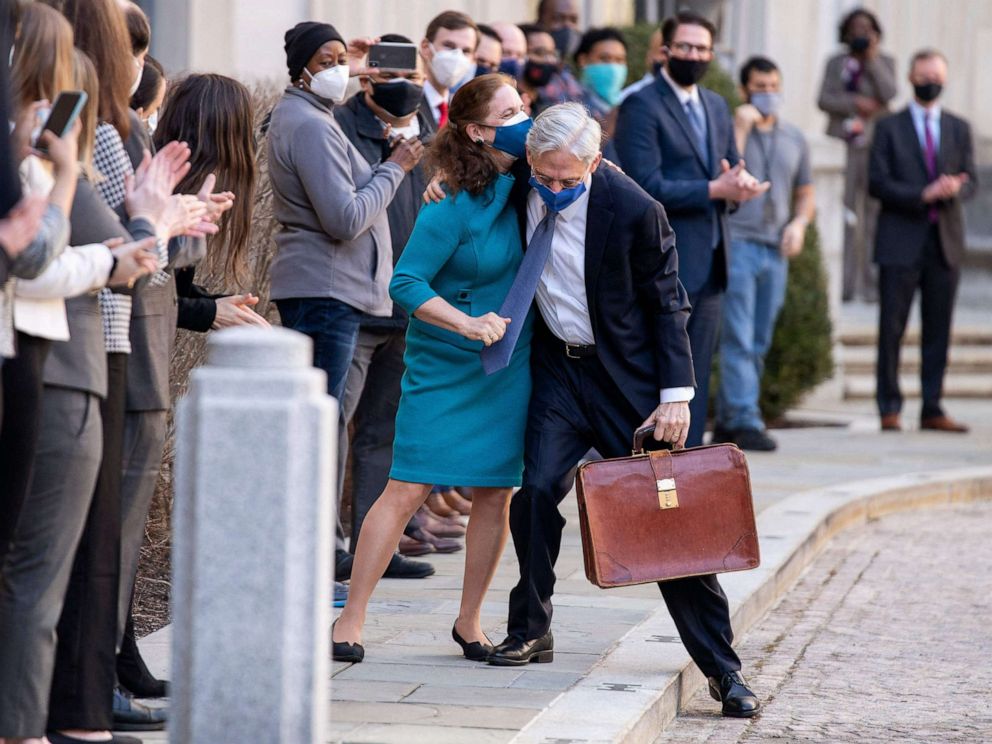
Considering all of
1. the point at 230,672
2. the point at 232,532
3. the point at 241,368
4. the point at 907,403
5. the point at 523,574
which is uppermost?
the point at 241,368

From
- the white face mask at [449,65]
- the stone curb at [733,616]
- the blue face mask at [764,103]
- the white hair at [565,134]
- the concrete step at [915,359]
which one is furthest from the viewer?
the concrete step at [915,359]

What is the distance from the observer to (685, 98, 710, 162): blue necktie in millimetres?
8969

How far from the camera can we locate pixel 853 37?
16.0 m

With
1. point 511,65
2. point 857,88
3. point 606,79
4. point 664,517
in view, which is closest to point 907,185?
point 606,79

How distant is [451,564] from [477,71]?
8.27ft

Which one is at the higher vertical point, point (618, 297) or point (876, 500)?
point (618, 297)

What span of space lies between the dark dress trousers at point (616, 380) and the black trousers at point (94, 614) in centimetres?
145

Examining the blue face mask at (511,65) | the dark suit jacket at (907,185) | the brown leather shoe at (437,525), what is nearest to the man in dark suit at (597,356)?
the brown leather shoe at (437,525)

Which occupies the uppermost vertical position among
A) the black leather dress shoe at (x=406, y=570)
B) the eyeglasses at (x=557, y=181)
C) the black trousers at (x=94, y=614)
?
the eyeglasses at (x=557, y=181)

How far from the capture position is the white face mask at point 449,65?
307 inches

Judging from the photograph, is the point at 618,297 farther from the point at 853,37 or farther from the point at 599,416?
the point at 853,37

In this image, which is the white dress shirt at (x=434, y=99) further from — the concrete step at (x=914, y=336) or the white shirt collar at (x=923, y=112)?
the concrete step at (x=914, y=336)

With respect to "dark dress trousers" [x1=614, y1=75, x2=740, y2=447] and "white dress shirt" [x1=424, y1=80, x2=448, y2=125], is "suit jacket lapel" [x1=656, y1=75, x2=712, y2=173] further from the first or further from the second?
"white dress shirt" [x1=424, y1=80, x2=448, y2=125]

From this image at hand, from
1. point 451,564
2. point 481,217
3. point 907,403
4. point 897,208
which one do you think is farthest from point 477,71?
point 907,403
